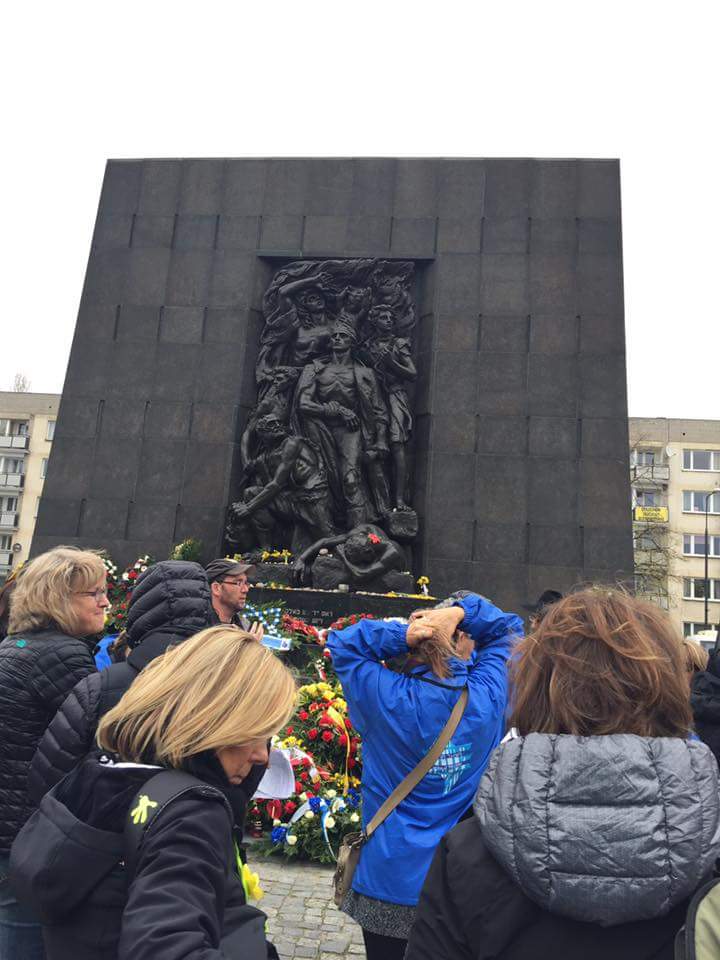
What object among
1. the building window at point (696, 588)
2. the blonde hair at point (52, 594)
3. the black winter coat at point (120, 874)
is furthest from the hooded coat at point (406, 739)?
the building window at point (696, 588)

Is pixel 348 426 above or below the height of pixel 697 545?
below

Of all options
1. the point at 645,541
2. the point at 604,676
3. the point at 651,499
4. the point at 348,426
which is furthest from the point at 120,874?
the point at 651,499

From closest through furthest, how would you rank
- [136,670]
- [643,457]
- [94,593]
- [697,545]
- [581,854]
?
[581,854] < [136,670] < [94,593] < [697,545] < [643,457]

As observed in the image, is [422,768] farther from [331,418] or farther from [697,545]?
[697,545]

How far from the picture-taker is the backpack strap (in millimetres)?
1692

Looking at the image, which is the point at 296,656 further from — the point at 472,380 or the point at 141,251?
the point at 141,251

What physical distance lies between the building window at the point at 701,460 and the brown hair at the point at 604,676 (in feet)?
176

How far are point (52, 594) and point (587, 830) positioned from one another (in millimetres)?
2521

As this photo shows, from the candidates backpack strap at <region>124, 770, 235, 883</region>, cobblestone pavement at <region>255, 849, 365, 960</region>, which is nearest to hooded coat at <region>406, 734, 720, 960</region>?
backpack strap at <region>124, 770, 235, 883</region>

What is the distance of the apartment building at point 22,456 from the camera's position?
57.2m

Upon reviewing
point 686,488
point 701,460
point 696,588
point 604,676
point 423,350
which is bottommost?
point 604,676

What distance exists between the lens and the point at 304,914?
5254 mm

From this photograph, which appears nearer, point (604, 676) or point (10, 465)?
point (604, 676)

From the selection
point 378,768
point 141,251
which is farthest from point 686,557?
point 378,768
